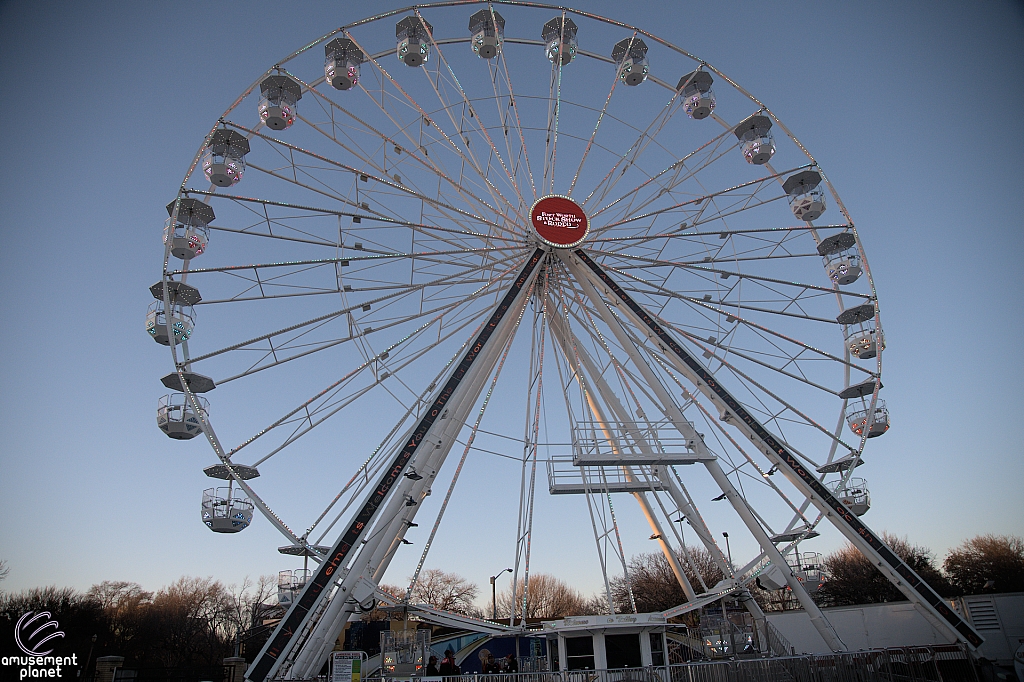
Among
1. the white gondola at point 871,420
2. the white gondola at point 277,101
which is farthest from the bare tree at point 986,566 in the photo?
the white gondola at point 277,101

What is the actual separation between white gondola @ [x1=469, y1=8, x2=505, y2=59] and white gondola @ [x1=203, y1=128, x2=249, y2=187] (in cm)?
676

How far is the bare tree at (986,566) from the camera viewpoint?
3903 cm

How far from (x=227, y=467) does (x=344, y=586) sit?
3826mm

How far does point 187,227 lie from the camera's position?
1608 cm

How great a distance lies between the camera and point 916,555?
4903 cm

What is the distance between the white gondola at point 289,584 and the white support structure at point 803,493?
348 inches

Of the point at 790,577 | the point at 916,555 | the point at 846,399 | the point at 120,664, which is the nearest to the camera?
the point at 790,577

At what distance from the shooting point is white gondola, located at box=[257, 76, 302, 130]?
1698 centimetres

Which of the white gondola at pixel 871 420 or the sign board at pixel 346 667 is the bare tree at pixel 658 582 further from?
the sign board at pixel 346 667

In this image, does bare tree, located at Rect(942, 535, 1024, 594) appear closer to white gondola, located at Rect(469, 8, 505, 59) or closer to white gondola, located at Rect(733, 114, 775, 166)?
white gondola, located at Rect(733, 114, 775, 166)

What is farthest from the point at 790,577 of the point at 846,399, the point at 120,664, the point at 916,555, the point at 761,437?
the point at 916,555

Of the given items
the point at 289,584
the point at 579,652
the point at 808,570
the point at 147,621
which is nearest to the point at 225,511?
the point at 289,584

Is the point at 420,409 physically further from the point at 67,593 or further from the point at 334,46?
the point at 67,593

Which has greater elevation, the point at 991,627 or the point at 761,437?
the point at 761,437
